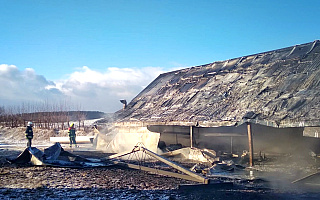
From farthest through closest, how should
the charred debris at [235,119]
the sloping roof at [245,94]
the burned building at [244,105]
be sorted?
the burned building at [244,105] < the sloping roof at [245,94] < the charred debris at [235,119]

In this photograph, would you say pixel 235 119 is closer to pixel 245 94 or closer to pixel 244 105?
pixel 244 105

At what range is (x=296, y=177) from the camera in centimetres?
916

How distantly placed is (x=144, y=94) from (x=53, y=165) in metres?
11.0

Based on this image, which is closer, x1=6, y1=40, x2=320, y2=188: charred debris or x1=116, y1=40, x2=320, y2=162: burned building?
Result: x1=6, y1=40, x2=320, y2=188: charred debris

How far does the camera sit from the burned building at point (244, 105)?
1048cm

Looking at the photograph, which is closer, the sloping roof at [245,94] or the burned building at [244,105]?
the sloping roof at [245,94]

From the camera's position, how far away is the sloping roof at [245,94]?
10.4 meters

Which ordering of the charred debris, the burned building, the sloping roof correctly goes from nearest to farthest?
the charred debris, the sloping roof, the burned building

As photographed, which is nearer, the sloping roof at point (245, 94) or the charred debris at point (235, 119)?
the charred debris at point (235, 119)

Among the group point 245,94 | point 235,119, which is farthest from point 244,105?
point 235,119

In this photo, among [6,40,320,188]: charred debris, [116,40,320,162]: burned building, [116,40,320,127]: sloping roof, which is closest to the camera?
[6,40,320,188]: charred debris

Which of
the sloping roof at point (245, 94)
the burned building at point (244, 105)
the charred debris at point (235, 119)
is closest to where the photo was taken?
the charred debris at point (235, 119)

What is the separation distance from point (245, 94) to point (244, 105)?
43.0 inches

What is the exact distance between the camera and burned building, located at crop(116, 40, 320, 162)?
34.4ft
